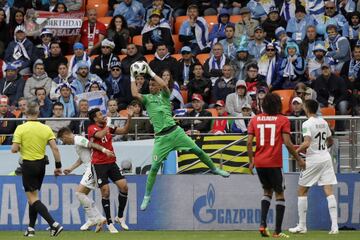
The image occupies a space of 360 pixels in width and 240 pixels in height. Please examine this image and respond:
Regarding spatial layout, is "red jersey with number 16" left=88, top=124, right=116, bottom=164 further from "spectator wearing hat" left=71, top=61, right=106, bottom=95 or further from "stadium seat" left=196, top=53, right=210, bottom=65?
"stadium seat" left=196, top=53, right=210, bottom=65

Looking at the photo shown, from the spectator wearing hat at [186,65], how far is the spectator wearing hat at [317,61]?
99.1 inches

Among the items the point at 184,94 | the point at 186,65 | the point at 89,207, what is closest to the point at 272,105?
the point at 89,207

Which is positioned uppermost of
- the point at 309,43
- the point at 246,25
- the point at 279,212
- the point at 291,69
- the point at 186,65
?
the point at 246,25

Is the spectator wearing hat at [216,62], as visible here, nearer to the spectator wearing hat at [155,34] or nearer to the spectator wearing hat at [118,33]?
the spectator wearing hat at [155,34]

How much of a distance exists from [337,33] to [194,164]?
624 centimetres

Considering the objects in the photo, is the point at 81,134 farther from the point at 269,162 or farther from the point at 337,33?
the point at 337,33

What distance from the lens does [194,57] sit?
28328 mm

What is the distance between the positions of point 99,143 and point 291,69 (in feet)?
22.6

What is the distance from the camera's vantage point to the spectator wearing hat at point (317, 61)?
88.7 feet

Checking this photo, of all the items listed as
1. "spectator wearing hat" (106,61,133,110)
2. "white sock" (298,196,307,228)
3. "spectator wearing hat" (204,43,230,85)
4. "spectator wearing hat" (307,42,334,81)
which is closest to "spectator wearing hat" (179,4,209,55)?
"spectator wearing hat" (204,43,230,85)

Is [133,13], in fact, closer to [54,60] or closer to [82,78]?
[54,60]

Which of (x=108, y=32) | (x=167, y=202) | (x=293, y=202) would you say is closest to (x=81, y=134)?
(x=167, y=202)

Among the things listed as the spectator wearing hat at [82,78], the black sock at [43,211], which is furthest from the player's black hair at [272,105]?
the spectator wearing hat at [82,78]

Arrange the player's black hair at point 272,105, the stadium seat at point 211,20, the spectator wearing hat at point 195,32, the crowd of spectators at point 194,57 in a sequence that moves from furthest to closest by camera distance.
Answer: the stadium seat at point 211,20
the spectator wearing hat at point 195,32
the crowd of spectators at point 194,57
the player's black hair at point 272,105
